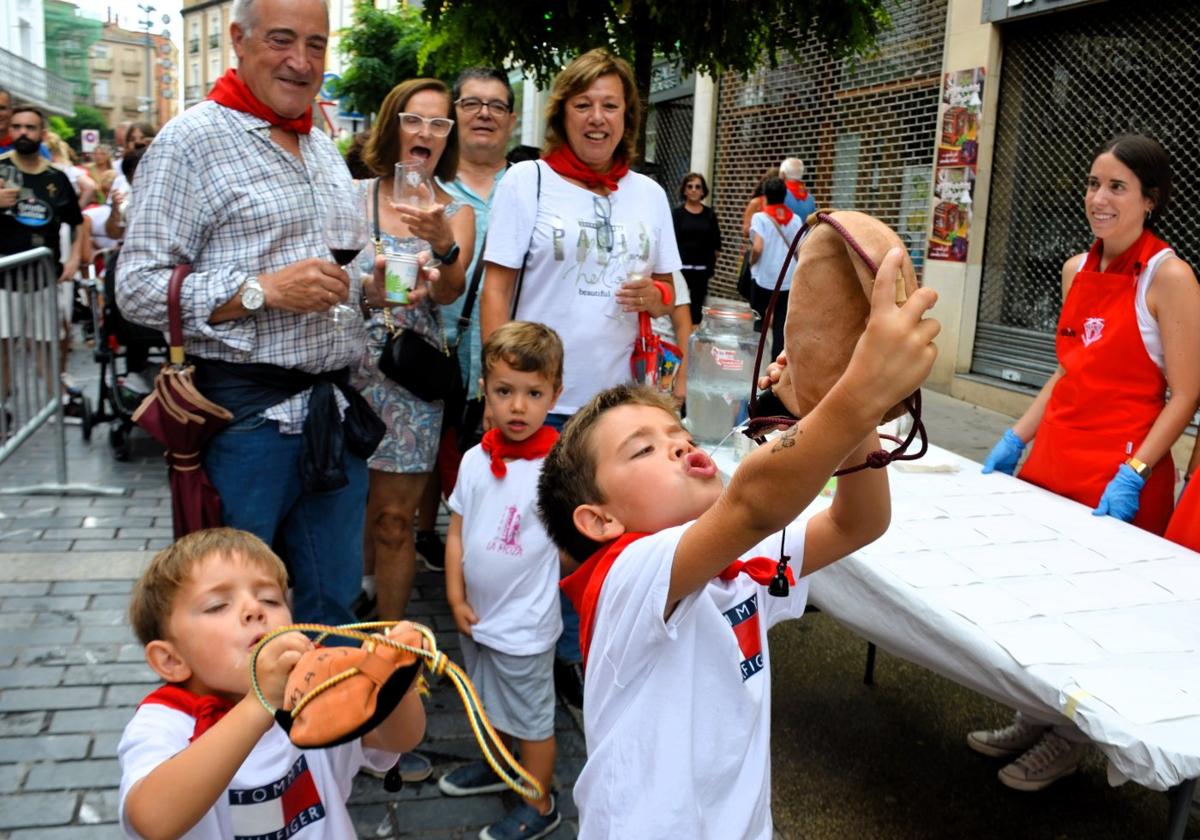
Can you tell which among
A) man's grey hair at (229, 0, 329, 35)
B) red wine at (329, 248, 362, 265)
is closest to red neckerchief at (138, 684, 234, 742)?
red wine at (329, 248, 362, 265)

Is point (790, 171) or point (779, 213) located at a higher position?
point (790, 171)

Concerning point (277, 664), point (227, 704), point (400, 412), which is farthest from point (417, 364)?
point (277, 664)

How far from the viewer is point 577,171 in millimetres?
3586

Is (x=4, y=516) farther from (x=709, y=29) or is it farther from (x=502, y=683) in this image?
(x=709, y=29)

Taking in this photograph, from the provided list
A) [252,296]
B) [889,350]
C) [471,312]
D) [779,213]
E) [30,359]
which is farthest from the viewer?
[779,213]

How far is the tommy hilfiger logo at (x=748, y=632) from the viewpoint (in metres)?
1.82

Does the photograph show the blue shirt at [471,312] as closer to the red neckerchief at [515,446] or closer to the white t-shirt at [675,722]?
the red neckerchief at [515,446]

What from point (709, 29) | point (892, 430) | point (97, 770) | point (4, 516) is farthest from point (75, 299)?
point (892, 430)

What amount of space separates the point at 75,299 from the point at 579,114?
31.1ft

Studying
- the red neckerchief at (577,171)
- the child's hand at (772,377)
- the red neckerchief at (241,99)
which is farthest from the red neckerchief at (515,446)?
the child's hand at (772,377)

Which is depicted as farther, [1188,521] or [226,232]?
[1188,521]

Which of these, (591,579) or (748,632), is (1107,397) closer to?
(748,632)

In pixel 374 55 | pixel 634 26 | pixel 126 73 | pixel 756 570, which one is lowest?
pixel 756 570

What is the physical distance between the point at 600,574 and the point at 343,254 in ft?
4.96
